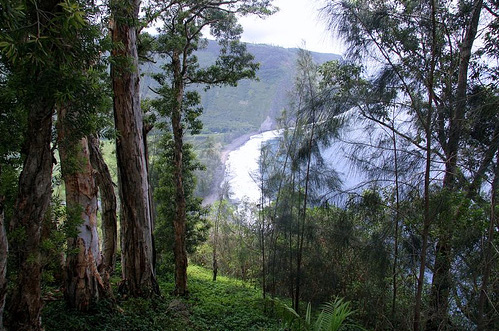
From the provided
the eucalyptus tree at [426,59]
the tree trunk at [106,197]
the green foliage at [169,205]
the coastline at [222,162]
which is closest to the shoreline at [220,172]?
the coastline at [222,162]

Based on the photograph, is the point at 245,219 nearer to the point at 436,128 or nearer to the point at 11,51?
the point at 436,128

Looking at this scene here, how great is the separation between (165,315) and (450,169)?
3.30 m

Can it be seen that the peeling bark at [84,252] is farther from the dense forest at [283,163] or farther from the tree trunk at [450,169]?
the tree trunk at [450,169]

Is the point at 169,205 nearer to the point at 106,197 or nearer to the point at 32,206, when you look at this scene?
the point at 106,197

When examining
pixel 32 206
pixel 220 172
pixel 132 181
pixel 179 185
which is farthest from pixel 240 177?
pixel 32 206

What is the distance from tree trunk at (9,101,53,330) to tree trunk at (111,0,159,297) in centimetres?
214

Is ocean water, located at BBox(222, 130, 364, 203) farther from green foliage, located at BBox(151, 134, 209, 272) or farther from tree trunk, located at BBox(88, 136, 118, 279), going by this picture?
tree trunk, located at BBox(88, 136, 118, 279)

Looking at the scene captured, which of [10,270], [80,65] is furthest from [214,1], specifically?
[10,270]

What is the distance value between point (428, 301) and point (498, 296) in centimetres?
79

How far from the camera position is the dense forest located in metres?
1.90

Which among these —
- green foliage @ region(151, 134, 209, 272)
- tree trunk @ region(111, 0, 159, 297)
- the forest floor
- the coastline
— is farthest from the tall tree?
the coastline

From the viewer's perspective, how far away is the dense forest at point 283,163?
190cm

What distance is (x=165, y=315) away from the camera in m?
3.94

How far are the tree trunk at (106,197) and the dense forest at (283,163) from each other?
32mm
